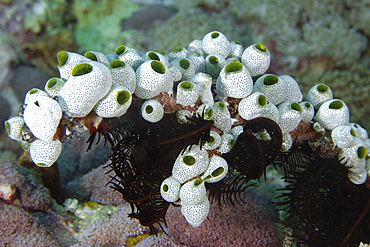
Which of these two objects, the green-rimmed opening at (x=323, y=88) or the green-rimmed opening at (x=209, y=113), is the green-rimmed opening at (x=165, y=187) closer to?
the green-rimmed opening at (x=209, y=113)

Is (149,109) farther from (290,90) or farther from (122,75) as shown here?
(290,90)

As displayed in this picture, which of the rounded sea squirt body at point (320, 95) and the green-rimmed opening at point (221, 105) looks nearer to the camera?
the green-rimmed opening at point (221, 105)

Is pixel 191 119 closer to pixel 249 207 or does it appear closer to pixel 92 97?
pixel 92 97

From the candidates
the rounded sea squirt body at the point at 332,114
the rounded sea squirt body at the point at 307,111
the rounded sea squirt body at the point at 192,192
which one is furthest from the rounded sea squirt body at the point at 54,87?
the rounded sea squirt body at the point at 332,114

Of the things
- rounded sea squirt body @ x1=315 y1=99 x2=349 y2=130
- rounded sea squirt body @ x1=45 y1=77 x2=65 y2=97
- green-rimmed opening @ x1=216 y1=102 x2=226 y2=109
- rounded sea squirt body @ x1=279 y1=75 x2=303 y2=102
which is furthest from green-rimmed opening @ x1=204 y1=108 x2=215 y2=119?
rounded sea squirt body @ x1=315 y1=99 x2=349 y2=130

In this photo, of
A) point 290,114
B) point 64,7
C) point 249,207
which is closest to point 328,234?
point 249,207
